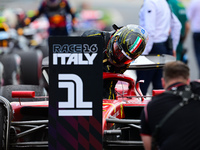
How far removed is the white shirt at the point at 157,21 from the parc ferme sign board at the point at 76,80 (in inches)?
173

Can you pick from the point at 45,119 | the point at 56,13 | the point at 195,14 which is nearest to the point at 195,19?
the point at 195,14

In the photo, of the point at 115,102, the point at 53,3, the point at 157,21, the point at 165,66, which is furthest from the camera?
the point at 53,3

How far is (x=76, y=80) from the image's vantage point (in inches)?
187

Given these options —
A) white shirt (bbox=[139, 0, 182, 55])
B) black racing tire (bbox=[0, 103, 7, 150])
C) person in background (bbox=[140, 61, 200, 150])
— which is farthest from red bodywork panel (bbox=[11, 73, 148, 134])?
white shirt (bbox=[139, 0, 182, 55])

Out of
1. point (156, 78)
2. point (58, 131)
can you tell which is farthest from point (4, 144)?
point (156, 78)

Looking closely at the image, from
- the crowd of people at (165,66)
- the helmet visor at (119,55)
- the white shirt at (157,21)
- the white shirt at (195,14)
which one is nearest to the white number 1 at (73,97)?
the crowd of people at (165,66)

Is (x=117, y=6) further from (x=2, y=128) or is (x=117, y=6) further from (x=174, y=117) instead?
(x=174, y=117)

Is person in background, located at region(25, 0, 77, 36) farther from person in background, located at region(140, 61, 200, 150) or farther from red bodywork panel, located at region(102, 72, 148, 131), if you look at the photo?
person in background, located at region(140, 61, 200, 150)

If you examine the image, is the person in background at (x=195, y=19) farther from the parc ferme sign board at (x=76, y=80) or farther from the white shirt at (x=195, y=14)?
the parc ferme sign board at (x=76, y=80)

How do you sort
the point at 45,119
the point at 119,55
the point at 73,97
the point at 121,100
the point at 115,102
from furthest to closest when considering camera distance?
the point at 119,55 → the point at 121,100 → the point at 45,119 → the point at 115,102 → the point at 73,97

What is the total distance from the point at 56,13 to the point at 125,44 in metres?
8.44

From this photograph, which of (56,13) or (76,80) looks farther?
(56,13)

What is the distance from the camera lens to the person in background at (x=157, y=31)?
9156mm

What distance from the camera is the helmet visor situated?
6.52m
